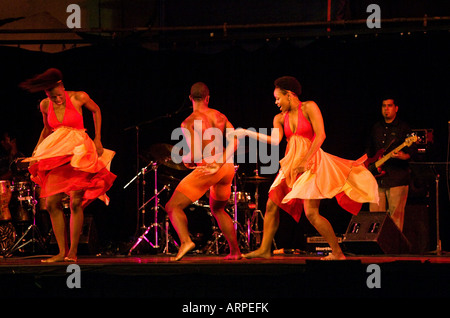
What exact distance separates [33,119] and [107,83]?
5.22 feet

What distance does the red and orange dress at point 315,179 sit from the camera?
746 cm

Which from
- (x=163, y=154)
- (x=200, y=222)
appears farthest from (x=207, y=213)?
(x=163, y=154)

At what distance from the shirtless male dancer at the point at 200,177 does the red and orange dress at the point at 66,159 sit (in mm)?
1127

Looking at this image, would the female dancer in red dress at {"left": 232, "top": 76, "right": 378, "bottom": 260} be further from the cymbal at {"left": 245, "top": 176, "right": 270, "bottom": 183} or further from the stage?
the cymbal at {"left": 245, "top": 176, "right": 270, "bottom": 183}

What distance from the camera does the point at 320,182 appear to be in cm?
746

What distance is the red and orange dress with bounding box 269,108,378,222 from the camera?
294 inches

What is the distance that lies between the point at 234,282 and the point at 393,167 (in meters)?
4.90

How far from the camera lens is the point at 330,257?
739cm

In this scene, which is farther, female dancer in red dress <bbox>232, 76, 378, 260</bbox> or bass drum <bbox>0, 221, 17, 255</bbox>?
bass drum <bbox>0, 221, 17, 255</bbox>

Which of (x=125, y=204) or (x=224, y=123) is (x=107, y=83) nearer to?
(x=125, y=204)

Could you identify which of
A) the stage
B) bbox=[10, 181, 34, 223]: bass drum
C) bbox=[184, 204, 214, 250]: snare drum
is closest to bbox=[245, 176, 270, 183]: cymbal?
bbox=[184, 204, 214, 250]: snare drum

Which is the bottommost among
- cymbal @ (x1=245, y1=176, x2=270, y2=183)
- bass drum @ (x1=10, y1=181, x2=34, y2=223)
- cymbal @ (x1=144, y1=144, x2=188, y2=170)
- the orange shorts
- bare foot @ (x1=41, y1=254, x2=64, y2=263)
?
bare foot @ (x1=41, y1=254, x2=64, y2=263)

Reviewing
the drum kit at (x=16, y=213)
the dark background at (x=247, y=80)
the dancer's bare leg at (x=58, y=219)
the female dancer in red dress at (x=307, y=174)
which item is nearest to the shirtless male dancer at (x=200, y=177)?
the female dancer in red dress at (x=307, y=174)
